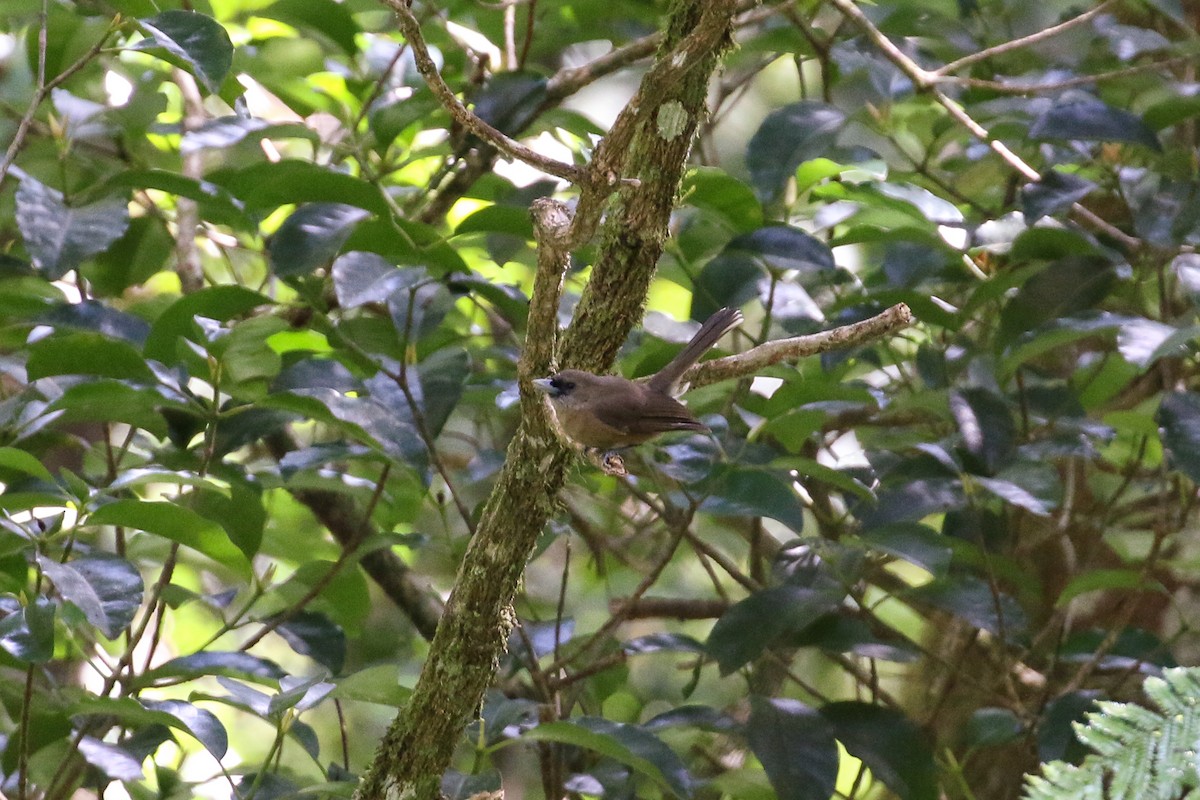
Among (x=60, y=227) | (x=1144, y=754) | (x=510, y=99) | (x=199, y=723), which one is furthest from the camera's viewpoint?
(x=510, y=99)

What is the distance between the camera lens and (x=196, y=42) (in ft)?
6.48

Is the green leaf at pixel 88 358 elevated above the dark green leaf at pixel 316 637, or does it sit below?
above

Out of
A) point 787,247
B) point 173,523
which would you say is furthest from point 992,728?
point 173,523

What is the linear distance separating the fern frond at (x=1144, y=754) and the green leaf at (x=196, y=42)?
1.63 m

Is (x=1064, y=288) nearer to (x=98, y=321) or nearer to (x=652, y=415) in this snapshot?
(x=652, y=415)

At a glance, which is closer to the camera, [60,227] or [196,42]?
[196,42]

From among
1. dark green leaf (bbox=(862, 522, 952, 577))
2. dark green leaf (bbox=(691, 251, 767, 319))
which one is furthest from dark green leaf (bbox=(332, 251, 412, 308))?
dark green leaf (bbox=(862, 522, 952, 577))

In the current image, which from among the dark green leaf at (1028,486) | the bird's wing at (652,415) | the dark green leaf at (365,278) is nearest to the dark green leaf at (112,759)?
the dark green leaf at (365,278)

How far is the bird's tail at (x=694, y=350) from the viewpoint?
214 cm

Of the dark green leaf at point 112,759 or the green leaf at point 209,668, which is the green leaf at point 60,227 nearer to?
the green leaf at point 209,668

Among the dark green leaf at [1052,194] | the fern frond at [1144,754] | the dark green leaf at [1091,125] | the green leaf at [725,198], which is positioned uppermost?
the dark green leaf at [1091,125]

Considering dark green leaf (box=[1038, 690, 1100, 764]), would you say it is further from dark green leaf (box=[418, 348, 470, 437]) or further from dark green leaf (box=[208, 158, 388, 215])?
dark green leaf (box=[208, 158, 388, 215])

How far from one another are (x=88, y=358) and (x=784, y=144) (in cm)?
144

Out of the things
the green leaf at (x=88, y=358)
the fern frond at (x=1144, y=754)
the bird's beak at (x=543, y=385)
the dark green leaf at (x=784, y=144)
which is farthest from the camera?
the dark green leaf at (x=784, y=144)
